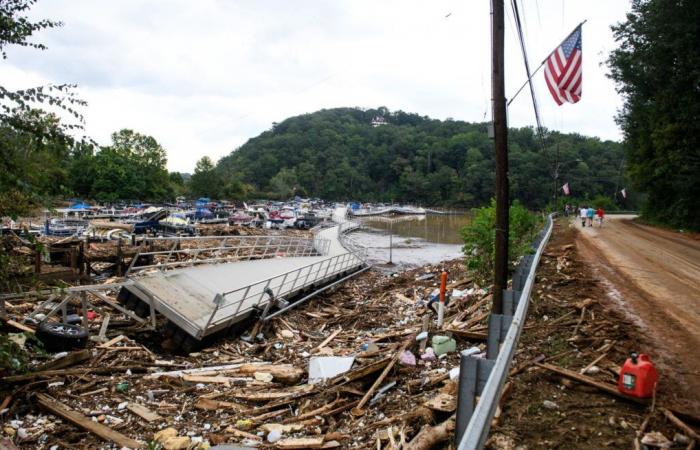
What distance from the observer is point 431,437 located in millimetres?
5090

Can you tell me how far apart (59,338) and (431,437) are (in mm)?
8157

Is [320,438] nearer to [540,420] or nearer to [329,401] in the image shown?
[329,401]

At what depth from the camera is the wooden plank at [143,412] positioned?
23.2ft

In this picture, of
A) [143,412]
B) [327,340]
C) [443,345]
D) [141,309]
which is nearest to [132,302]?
[141,309]

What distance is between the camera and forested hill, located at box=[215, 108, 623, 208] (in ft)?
414

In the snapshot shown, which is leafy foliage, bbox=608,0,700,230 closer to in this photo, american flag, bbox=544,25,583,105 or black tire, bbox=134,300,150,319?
american flag, bbox=544,25,583,105

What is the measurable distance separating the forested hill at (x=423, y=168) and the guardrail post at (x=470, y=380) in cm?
11367

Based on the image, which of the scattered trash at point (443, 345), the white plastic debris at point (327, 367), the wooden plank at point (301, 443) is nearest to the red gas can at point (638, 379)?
the wooden plank at point (301, 443)

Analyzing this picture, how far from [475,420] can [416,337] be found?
21.8 ft

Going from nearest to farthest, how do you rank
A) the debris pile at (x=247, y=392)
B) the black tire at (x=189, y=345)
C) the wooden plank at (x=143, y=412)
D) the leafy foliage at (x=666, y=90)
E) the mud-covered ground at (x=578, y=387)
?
the mud-covered ground at (x=578, y=387) → the debris pile at (x=247, y=392) → the wooden plank at (x=143, y=412) → the black tire at (x=189, y=345) → the leafy foliage at (x=666, y=90)

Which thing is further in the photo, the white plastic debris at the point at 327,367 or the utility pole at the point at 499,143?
the white plastic debris at the point at 327,367

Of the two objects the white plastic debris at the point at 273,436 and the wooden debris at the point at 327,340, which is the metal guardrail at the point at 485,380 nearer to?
the white plastic debris at the point at 273,436

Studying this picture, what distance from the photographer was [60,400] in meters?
7.42

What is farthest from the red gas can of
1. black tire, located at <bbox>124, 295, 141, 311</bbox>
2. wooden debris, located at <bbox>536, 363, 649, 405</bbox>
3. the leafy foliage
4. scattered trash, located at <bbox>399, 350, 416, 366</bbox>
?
the leafy foliage
